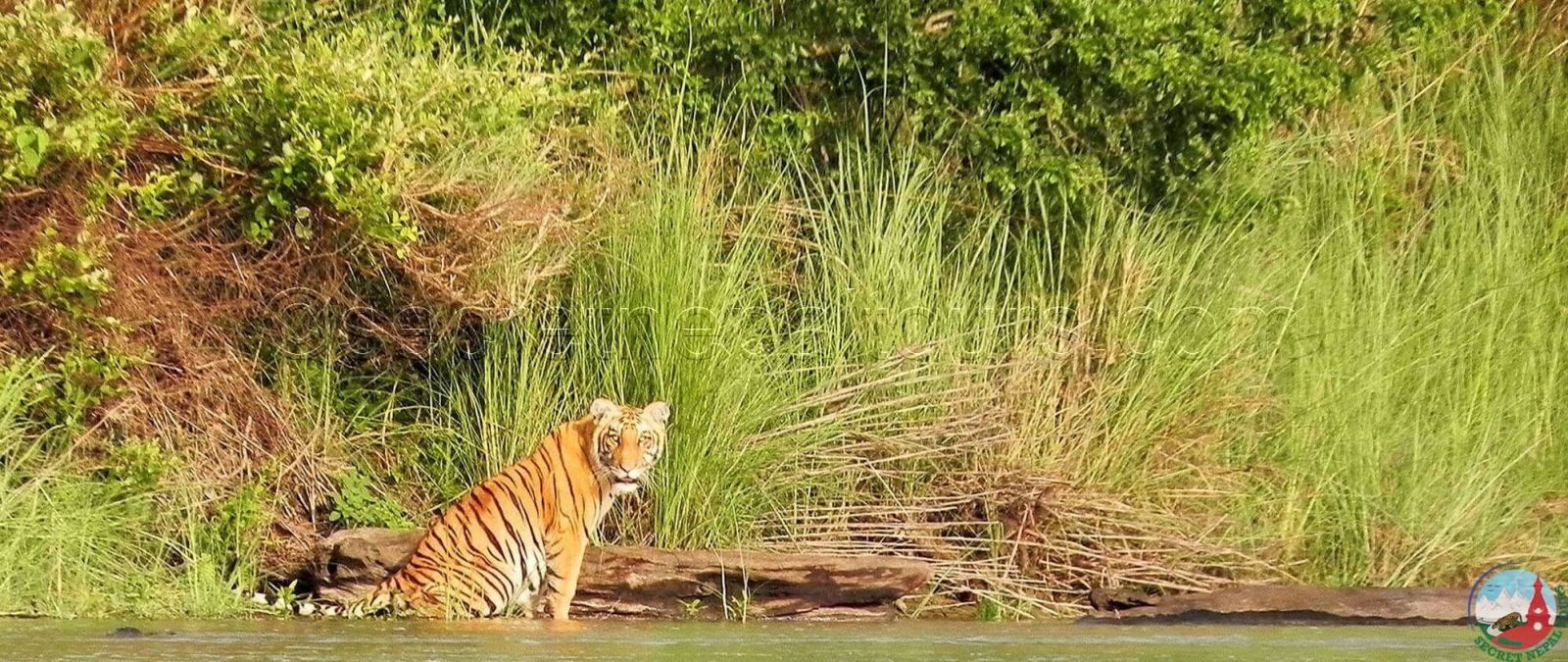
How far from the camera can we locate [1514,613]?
27.3ft

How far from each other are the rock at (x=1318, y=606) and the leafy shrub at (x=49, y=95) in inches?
186

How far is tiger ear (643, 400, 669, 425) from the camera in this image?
27.4 feet

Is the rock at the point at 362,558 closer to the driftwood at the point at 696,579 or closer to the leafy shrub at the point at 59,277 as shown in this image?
the driftwood at the point at 696,579

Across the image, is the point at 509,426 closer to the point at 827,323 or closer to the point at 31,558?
the point at 827,323

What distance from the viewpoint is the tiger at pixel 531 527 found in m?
8.06

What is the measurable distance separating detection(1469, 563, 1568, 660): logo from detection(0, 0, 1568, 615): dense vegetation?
0.20 meters

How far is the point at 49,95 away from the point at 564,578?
2.96 meters

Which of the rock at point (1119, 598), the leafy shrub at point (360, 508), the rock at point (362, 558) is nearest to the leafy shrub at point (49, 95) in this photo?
the leafy shrub at point (360, 508)

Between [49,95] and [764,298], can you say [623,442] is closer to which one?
[764,298]

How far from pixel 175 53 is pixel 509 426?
2.20m

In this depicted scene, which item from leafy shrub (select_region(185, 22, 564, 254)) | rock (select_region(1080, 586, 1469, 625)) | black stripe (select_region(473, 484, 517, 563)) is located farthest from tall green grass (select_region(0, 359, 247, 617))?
rock (select_region(1080, 586, 1469, 625))

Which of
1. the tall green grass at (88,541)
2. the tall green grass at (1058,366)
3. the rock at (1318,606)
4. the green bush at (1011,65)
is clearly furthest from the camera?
the green bush at (1011,65)

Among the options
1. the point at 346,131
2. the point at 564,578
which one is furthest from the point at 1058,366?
the point at 346,131

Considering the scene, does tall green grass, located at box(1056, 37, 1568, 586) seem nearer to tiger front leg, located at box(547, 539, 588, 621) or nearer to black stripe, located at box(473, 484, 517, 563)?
tiger front leg, located at box(547, 539, 588, 621)
